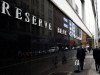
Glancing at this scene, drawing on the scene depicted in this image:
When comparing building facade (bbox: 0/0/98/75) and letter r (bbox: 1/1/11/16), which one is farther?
building facade (bbox: 0/0/98/75)

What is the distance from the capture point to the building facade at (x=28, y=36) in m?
10.4

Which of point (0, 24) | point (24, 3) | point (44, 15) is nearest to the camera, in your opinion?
point (0, 24)

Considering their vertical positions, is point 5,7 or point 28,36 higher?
point 5,7

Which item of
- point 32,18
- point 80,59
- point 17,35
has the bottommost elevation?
point 80,59

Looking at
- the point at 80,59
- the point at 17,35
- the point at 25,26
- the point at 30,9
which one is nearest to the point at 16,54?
the point at 17,35

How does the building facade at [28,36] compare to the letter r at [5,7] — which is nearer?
the letter r at [5,7]

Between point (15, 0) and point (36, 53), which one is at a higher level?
point (15, 0)

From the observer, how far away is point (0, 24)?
32.4 ft

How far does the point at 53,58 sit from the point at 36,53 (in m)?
5.07

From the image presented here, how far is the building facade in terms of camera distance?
34.0 ft

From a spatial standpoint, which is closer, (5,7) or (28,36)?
(5,7)

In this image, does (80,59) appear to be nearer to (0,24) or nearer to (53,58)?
(53,58)

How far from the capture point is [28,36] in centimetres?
1339

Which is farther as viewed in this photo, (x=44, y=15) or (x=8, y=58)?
(x=44, y=15)
